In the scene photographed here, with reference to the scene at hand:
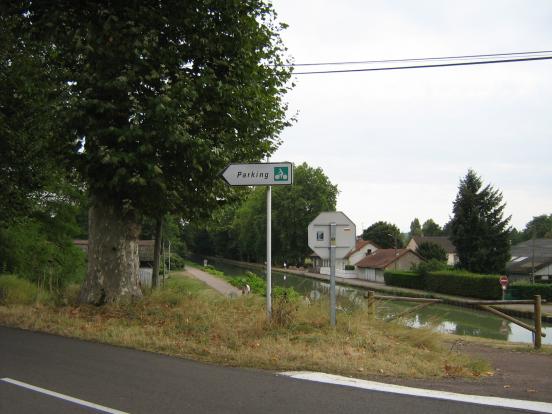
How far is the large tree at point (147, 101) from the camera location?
33.1 feet

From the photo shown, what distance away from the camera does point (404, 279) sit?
6606 centimetres

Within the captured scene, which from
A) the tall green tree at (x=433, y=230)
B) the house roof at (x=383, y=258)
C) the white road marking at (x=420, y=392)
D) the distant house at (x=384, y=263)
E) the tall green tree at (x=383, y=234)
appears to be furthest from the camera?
the tall green tree at (x=433, y=230)

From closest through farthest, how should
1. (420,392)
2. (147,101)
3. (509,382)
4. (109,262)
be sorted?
1. (420,392)
2. (509,382)
3. (147,101)
4. (109,262)

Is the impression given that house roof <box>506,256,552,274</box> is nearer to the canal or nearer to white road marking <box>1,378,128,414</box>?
the canal

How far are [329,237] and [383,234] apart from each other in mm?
107376

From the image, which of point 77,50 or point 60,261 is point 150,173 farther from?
point 60,261

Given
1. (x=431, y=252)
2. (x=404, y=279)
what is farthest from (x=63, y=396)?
(x=431, y=252)

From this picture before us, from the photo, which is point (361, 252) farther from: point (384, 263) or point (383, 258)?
point (384, 263)

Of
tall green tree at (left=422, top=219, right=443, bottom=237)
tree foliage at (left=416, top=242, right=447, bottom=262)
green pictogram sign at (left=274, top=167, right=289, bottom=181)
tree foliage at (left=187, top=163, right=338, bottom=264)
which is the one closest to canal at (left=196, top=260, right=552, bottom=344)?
green pictogram sign at (left=274, top=167, right=289, bottom=181)

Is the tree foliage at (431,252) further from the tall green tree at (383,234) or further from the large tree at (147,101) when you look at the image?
the large tree at (147,101)

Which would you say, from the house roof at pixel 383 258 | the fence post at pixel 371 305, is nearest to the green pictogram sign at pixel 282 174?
the fence post at pixel 371 305

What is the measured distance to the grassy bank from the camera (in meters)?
7.64

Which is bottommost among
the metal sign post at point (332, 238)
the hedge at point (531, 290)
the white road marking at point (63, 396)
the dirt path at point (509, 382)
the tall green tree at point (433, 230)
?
the white road marking at point (63, 396)

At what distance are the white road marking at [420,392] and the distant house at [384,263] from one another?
71.0 metres
